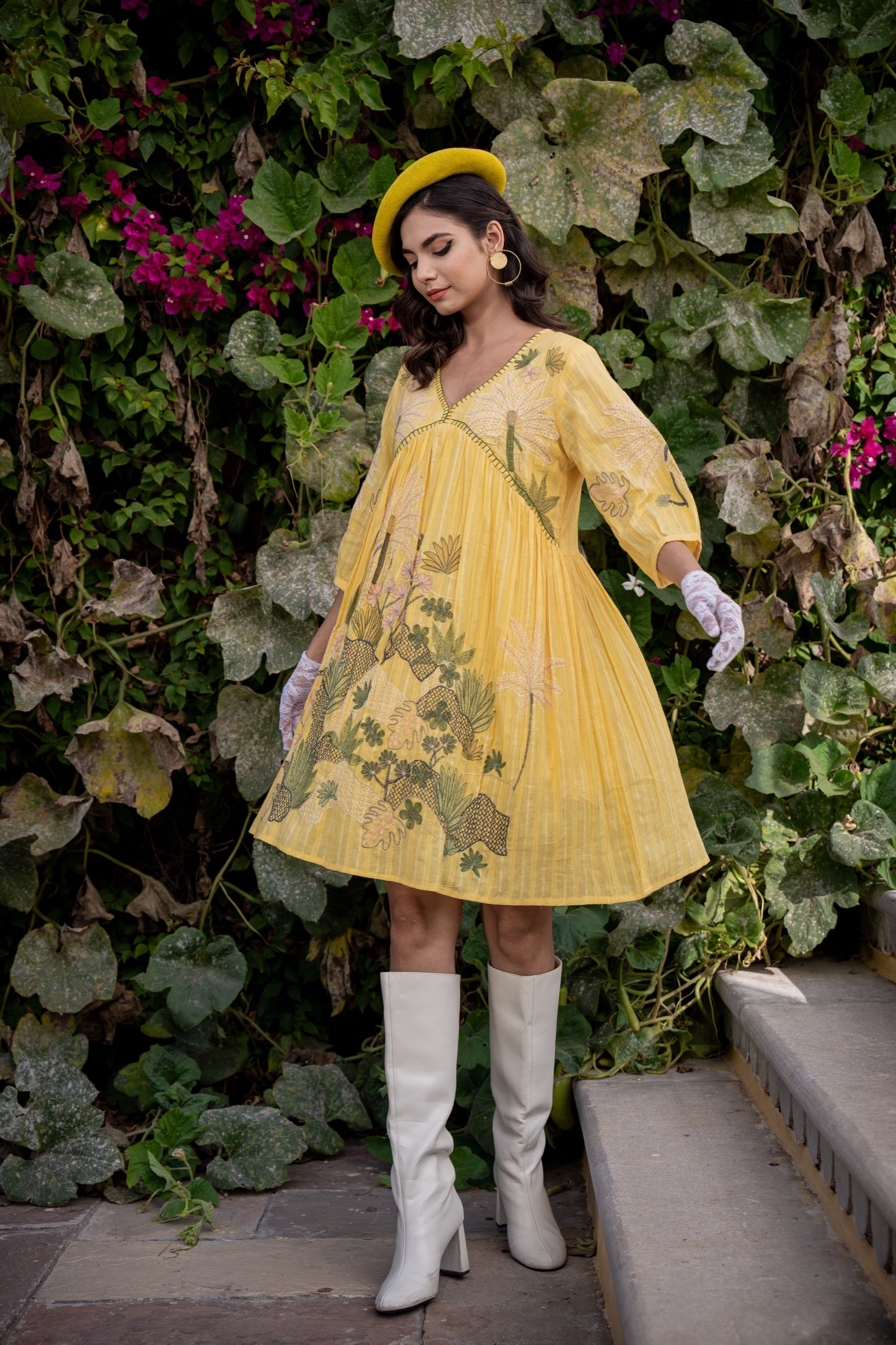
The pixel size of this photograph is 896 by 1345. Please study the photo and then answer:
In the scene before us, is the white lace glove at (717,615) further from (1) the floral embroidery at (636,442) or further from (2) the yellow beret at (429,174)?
(2) the yellow beret at (429,174)

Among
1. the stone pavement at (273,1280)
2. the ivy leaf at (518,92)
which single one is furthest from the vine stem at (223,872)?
the ivy leaf at (518,92)

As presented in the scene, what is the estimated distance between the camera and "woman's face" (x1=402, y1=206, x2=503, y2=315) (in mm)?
1465

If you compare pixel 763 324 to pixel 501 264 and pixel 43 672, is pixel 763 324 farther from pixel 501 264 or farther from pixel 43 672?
pixel 43 672

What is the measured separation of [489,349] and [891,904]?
1.01 meters

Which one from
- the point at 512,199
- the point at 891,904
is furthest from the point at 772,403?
the point at 891,904

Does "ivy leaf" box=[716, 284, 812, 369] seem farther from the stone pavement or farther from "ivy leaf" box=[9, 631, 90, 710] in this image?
the stone pavement

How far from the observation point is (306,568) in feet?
6.34

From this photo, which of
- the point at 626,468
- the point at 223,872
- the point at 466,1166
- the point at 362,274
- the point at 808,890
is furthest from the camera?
the point at 223,872

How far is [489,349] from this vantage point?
1.50 m

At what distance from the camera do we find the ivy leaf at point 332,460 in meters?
1.93

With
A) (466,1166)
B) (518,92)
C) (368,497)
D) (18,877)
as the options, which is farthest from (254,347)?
(466,1166)

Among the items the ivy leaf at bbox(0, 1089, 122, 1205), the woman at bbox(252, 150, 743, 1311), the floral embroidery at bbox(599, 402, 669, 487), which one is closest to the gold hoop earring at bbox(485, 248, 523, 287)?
the woman at bbox(252, 150, 743, 1311)

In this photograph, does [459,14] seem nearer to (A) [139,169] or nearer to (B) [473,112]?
(B) [473,112]

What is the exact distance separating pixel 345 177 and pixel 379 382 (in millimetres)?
352
